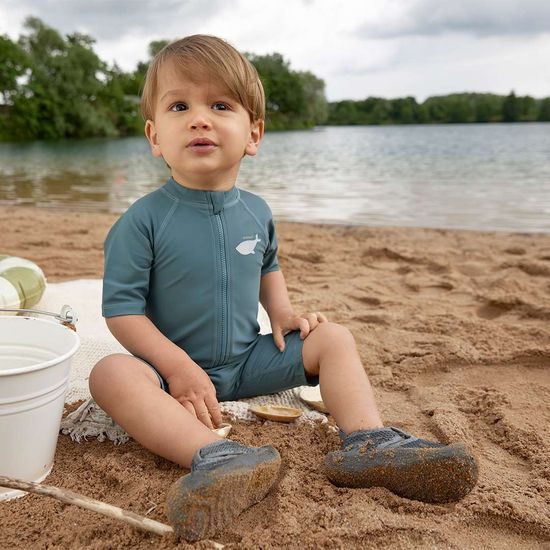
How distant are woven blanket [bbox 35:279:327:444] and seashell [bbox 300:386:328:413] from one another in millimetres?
18

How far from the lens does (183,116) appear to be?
5.47 feet

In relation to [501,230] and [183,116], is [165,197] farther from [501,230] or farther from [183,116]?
[501,230]

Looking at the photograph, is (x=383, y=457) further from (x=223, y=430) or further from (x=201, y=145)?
(x=201, y=145)

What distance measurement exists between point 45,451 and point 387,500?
0.82 meters

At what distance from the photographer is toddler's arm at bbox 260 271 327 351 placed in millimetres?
1811

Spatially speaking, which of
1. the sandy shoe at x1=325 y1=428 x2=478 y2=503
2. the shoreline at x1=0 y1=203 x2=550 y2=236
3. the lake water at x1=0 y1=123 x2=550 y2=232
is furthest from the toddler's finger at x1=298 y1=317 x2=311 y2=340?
the lake water at x1=0 y1=123 x2=550 y2=232

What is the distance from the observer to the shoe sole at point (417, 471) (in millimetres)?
1297

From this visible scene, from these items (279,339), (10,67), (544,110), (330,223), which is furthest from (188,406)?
(544,110)

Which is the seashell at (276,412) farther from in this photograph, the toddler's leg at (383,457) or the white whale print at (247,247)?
the white whale print at (247,247)

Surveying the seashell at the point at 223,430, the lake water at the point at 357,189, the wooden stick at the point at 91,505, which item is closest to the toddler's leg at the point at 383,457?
the seashell at the point at 223,430

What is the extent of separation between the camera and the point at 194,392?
1598 mm

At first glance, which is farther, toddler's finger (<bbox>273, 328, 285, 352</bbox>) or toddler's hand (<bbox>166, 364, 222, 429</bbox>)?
toddler's finger (<bbox>273, 328, 285, 352</bbox>)

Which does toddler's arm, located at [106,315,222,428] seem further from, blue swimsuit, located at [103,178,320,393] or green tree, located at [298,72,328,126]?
green tree, located at [298,72,328,126]

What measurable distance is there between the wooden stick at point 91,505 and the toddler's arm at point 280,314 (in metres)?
0.75
